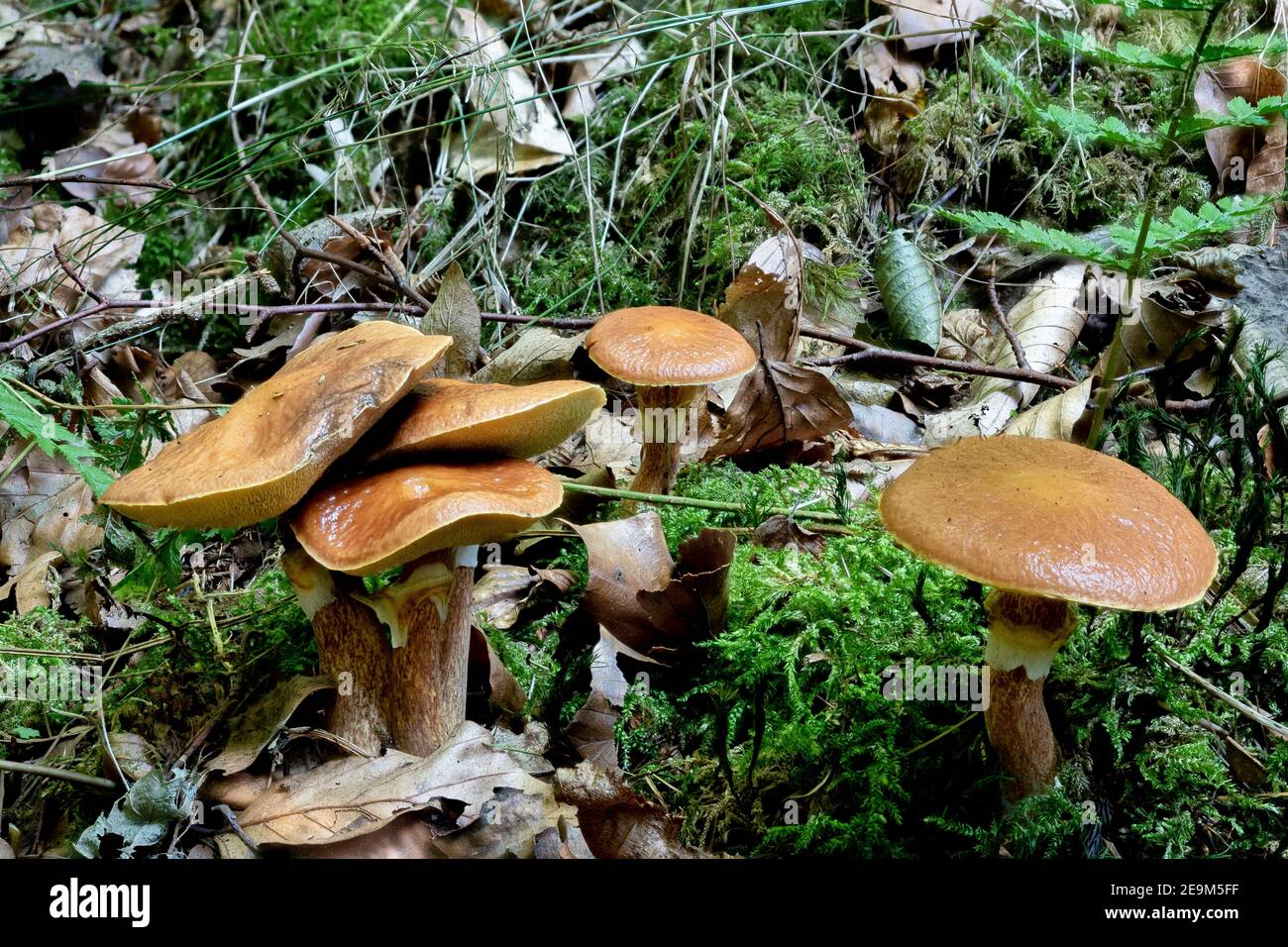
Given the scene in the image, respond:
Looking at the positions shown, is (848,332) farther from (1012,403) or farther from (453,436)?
(453,436)

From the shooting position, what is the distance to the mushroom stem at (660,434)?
3457 millimetres

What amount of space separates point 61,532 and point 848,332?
3.51 meters

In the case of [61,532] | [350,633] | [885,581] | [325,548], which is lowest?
[61,532]

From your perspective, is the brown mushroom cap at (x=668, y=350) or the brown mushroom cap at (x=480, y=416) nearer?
the brown mushroom cap at (x=480, y=416)

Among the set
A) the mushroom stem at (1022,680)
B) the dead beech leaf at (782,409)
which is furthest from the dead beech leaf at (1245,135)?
the mushroom stem at (1022,680)

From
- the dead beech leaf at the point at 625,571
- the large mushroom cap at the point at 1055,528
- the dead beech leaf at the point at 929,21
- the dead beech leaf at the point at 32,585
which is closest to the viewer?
the large mushroom cap at the point at 1055,528

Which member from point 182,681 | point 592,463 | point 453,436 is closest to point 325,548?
point 453,436

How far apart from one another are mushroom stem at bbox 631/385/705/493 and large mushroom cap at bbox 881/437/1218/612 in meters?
1.52

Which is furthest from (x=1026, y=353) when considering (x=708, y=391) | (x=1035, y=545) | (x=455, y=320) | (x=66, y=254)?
(x=66, y=254)

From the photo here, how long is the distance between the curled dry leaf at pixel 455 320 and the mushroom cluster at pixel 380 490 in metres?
0.80

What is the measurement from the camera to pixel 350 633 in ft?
8.08

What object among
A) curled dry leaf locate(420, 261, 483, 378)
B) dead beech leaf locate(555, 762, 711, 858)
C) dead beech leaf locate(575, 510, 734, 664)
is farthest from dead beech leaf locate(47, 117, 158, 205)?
dead beech leaf locate(555, 762, 711, 858)

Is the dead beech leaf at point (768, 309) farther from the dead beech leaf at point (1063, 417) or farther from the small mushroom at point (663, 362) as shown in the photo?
the dead beech leaf at point (1063, 417)

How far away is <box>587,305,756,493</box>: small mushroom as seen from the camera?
3053mm
